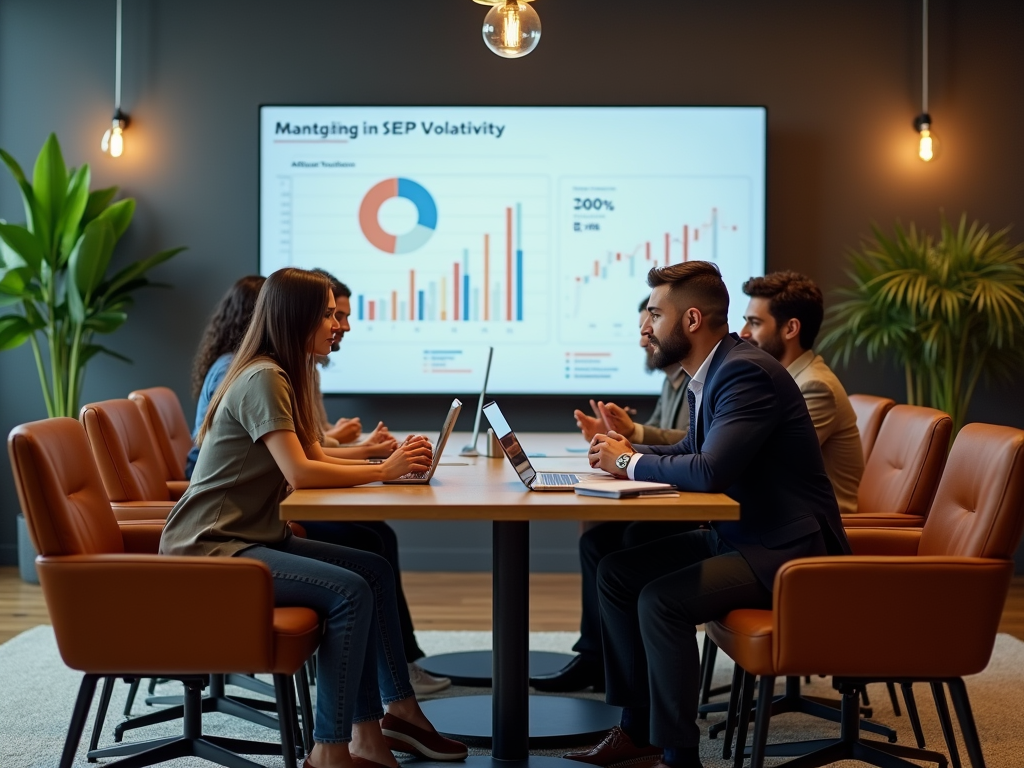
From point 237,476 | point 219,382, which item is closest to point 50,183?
point 219,382

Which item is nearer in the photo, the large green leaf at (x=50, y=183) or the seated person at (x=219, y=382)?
the seated person at (x=219, y=382)

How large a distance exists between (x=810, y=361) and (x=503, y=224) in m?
2.44

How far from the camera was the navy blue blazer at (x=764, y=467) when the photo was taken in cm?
262

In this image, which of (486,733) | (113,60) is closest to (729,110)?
(113,60)

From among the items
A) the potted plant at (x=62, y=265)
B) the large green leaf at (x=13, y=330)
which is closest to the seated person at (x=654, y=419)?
the potted plant at (x=62, y=265)

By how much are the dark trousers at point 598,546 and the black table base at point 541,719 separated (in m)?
0.25

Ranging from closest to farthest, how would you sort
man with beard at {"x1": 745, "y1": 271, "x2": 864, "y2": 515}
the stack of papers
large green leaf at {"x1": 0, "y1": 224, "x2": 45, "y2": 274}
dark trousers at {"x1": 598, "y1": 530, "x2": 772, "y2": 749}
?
the stack of papers, dark trousers at {"x1": 598, "y1": 530, "x2": 772, "y2": 749}, man with beard at {"x1": 745, "y1": 271, "x2": 864, "y2": 515}, large green leaf at {"x1": 0, "y1": 224, "x2": 45, "y2": 274}

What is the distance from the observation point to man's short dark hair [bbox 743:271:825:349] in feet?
11.6

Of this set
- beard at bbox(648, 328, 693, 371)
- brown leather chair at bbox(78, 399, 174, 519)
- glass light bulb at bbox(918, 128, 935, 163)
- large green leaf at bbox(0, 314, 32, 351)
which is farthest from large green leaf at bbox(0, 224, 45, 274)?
glass light bulb at bbox(918, 128, 935, 163)

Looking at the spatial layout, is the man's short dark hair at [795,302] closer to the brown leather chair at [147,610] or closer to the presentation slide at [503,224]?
the brown leather chair at [147,610]

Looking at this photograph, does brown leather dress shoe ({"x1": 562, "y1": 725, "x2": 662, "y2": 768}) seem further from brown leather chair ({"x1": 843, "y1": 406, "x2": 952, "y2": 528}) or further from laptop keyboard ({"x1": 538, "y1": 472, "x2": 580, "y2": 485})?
brown leather chair ({"x1": 843, "y1": 406, "x2": 952, "y2": 528})

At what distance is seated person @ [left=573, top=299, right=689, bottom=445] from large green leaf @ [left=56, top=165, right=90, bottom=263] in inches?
109

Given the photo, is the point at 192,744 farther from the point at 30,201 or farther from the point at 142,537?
the point at 30,201

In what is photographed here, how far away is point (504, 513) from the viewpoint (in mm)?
2350
